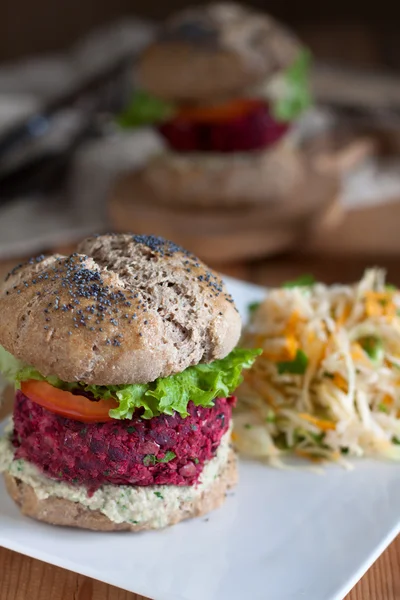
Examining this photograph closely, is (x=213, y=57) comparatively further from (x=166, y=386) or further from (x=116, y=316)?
(x=166, y=386)

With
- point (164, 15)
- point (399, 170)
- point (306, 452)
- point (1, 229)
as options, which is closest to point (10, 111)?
point (1, 229)

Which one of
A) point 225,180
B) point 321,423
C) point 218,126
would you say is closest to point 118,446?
point 321,423

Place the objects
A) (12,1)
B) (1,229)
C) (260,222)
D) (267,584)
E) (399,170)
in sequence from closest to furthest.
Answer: (267,584) → (260,222) → (1,229) → (399,170) → (12,1)

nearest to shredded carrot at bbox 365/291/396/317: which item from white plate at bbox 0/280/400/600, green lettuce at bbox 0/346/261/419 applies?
white plate at bbox 0/280/400/600

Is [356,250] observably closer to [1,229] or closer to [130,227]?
[130,227]

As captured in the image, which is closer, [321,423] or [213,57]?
[321,423]

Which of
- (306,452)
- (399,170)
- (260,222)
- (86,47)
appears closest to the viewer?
(306,452)

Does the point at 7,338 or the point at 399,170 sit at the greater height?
the point at 7,338
